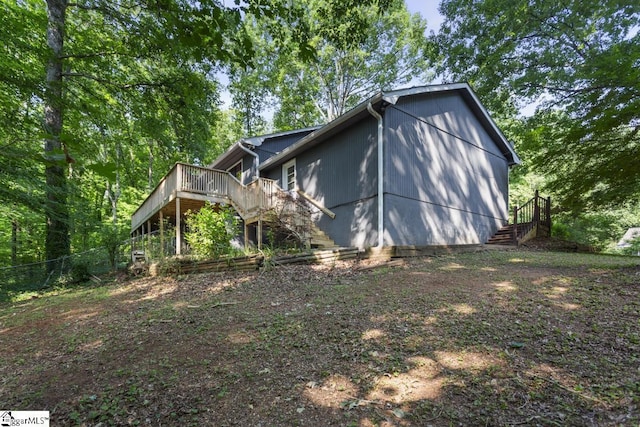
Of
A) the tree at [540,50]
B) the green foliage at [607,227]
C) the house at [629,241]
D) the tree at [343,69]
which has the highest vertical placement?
the tree at [343,69]

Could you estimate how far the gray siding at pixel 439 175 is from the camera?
880cm

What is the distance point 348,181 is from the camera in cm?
962

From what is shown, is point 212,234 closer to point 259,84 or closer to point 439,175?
point 439,175

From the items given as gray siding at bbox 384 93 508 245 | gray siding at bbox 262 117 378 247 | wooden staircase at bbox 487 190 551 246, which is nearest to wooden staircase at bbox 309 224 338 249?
gray siding at bbox 262 117 378 247

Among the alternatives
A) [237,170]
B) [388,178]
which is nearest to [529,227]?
[388,178]

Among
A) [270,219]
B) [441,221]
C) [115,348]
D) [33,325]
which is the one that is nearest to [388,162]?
[441,221]

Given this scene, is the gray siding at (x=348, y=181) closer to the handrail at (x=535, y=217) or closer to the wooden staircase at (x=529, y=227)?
the wooden staircase at (x=529, y=227)

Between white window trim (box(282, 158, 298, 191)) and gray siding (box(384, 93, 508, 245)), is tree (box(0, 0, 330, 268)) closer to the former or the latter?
white window trim (box(282, 158, 298, 191))

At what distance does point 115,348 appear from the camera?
3.85 meters

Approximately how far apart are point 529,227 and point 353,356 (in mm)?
11969

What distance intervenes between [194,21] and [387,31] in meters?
22.7

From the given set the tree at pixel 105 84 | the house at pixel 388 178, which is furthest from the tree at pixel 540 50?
the tree at pixel 105 84

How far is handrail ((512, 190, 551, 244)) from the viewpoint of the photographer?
12054 mm

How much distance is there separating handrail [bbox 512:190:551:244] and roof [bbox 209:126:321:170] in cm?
949
